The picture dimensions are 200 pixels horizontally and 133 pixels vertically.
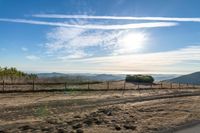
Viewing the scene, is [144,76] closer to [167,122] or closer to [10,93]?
[10,93]

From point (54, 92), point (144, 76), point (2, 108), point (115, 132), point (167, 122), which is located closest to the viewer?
point (115, 132)

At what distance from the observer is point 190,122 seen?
1666 centimetres

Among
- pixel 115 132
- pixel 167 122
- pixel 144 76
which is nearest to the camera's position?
pixel 115 132

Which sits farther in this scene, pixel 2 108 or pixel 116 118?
pixel 2 108

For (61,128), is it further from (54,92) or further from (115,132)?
(54,92)

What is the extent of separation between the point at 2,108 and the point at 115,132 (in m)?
12.6

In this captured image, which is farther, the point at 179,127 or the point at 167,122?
the point at 167,122

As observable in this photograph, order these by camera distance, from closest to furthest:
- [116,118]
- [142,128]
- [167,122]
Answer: [142,128], [167,122], [116,118]

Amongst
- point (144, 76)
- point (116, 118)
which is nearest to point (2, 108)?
point (116, 118)

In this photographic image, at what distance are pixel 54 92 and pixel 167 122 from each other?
83.8 ft

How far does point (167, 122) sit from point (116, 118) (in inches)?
95.7

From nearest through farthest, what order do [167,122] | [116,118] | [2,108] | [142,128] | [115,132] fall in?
[115,132]
[142,128]
[167,122]
[116,118]
[2,108]

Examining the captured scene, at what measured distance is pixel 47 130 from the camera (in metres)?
13.8

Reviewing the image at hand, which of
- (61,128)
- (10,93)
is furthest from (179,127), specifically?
(10,93)
